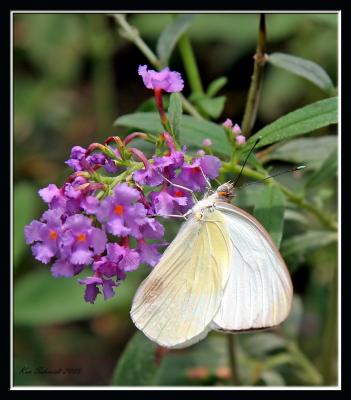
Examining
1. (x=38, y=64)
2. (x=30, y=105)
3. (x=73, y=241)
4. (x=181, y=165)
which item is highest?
(x=38, y=64)

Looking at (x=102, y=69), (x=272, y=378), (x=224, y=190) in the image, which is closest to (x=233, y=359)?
(x=272, y=378)

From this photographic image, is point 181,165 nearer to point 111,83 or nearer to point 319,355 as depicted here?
point 319,355

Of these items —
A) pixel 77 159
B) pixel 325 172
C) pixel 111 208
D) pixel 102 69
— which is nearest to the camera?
pixel 111 208

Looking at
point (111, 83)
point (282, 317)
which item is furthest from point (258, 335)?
point (111, 83)

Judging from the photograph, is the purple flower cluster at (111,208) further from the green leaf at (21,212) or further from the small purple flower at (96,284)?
the green leaf at (21,212)

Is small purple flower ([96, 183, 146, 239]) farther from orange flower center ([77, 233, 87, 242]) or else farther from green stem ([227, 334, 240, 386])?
green stem ([227, 334, 240, 386])

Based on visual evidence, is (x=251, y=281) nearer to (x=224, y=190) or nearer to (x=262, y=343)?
(x=224, y=190)

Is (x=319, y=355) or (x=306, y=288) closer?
(x=319, y=355)
